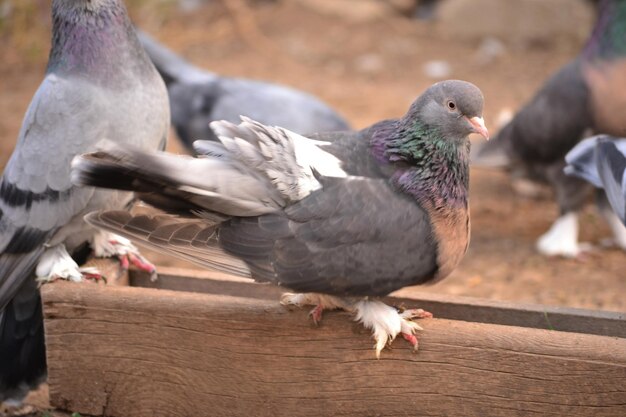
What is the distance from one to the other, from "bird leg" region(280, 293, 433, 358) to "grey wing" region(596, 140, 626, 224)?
3.51 feet

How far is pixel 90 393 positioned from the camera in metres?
2.88

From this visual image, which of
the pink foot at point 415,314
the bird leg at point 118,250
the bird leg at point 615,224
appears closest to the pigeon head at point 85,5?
the bird leg at point 118,250

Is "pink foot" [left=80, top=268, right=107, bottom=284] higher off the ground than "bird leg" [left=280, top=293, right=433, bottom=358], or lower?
lower

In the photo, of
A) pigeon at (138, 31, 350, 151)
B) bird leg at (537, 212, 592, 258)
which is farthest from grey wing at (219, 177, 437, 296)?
bird leg at (537, 212, 592, 258)

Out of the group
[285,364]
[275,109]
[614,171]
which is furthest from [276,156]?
[275,109]

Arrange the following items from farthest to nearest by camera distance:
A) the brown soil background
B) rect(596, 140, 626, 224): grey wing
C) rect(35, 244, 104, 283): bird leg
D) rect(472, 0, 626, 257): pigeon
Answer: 1. the brown soil background
2. rect(472, 0, 626, 257): pigeon
3. rect(596, 140, 626, 224): grey wing
4. rect(35, 244, 104, 283): bird leg

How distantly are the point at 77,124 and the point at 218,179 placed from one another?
86cm

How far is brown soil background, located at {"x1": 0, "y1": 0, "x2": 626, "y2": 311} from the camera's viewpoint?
5.82m

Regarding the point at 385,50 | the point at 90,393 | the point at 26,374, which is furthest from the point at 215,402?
the point at 385,50

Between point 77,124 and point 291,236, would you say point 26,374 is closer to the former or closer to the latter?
point 77,124

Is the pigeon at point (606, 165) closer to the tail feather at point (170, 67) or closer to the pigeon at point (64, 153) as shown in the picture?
the pigeon at point (64, 153)

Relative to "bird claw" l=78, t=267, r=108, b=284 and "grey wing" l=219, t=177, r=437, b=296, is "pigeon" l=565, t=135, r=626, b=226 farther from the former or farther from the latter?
"bird claw" l=78, t=267, r=108, b=284

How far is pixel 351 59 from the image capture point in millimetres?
8711

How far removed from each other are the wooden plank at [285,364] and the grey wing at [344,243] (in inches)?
8.6
